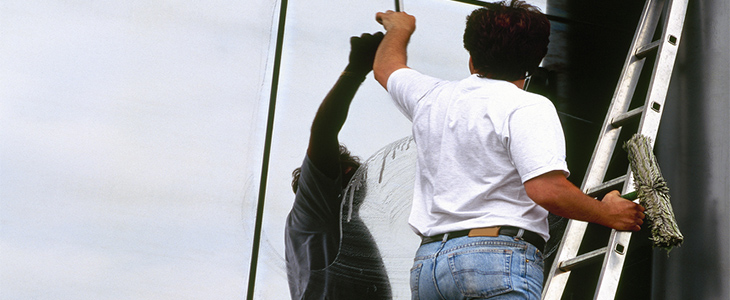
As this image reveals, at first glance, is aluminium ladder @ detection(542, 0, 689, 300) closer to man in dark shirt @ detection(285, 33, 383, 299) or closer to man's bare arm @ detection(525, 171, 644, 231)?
man's bare arm @ detection(525, 171, 644, 231)

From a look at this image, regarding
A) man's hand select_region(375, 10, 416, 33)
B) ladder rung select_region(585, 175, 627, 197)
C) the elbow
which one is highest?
man's hand select_region(375, 10, 416, 33)

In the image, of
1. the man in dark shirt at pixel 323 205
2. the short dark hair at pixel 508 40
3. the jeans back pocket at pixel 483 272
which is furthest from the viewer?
the man in dark shirt at pixel 323 205

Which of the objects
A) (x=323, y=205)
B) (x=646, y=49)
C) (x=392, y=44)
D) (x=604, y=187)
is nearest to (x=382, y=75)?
(x=392, y=44)

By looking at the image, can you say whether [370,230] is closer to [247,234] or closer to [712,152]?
[247,234]

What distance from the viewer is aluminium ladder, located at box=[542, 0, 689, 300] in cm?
182

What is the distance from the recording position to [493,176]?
1.48 meters

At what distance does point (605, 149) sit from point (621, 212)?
19.2 inches

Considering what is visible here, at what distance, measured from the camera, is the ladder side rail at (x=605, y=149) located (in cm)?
189

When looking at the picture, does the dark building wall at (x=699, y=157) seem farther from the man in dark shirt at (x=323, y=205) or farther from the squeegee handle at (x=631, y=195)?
the man in dark shirt at (x=323, y=205)

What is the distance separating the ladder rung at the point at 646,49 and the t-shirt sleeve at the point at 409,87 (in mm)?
848

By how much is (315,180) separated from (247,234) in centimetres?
26

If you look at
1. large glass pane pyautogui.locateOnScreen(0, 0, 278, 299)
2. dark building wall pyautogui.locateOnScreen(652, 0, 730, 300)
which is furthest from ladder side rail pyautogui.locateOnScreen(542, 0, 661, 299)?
large glass pane pyautogui.locateOnScreen(0, 0, 278, 299)

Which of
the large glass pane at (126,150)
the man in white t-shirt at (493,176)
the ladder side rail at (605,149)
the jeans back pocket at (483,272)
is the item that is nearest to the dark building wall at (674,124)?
the ladder side rail at (605,149)

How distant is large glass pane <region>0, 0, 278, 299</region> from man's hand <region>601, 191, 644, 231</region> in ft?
3.15
